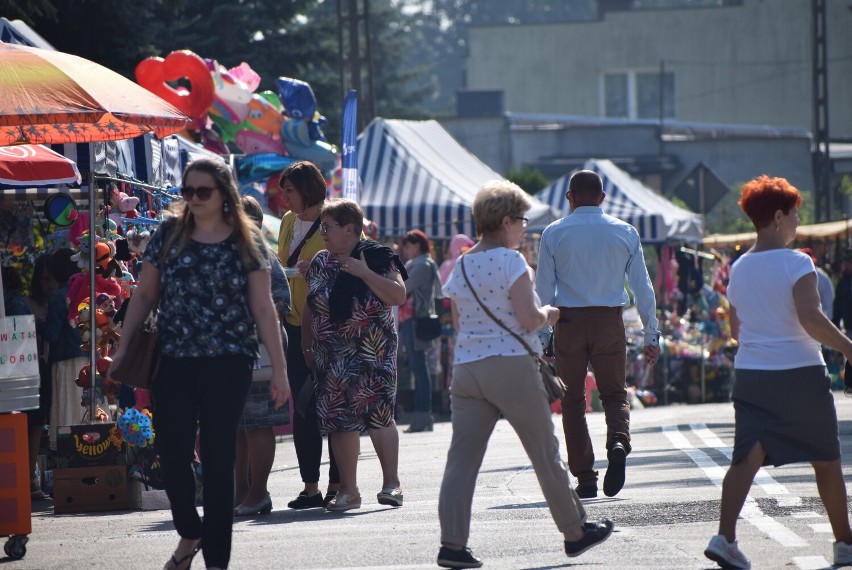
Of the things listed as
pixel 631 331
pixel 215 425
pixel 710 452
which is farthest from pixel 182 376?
pixel 631 331

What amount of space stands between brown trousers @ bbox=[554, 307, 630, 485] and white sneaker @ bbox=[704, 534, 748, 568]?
2.61m

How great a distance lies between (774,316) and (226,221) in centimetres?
232

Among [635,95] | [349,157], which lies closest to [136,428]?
[349,157]

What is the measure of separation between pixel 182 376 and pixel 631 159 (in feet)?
151

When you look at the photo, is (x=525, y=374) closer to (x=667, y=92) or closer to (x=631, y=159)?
(x=631, y=159)

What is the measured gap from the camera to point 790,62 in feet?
206

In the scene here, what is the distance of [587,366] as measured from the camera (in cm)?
902

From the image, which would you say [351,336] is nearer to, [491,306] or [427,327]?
[491,306]

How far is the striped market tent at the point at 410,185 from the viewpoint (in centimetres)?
1917

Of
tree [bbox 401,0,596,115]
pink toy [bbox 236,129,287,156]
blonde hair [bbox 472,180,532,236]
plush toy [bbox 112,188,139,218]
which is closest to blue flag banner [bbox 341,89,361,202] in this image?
pink toy [bbox 236,129,287,156]

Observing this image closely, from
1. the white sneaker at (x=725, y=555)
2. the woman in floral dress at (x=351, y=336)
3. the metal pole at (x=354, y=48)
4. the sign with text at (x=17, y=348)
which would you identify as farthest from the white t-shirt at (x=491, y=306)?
the metal pole at (x=354, y=48)

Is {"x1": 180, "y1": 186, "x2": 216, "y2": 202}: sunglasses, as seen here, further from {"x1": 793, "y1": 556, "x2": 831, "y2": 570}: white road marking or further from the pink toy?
the pink toy

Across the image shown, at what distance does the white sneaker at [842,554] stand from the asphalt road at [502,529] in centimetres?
5

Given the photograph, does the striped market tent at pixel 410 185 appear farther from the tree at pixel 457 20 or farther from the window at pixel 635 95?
the tree at pixel 457 20
